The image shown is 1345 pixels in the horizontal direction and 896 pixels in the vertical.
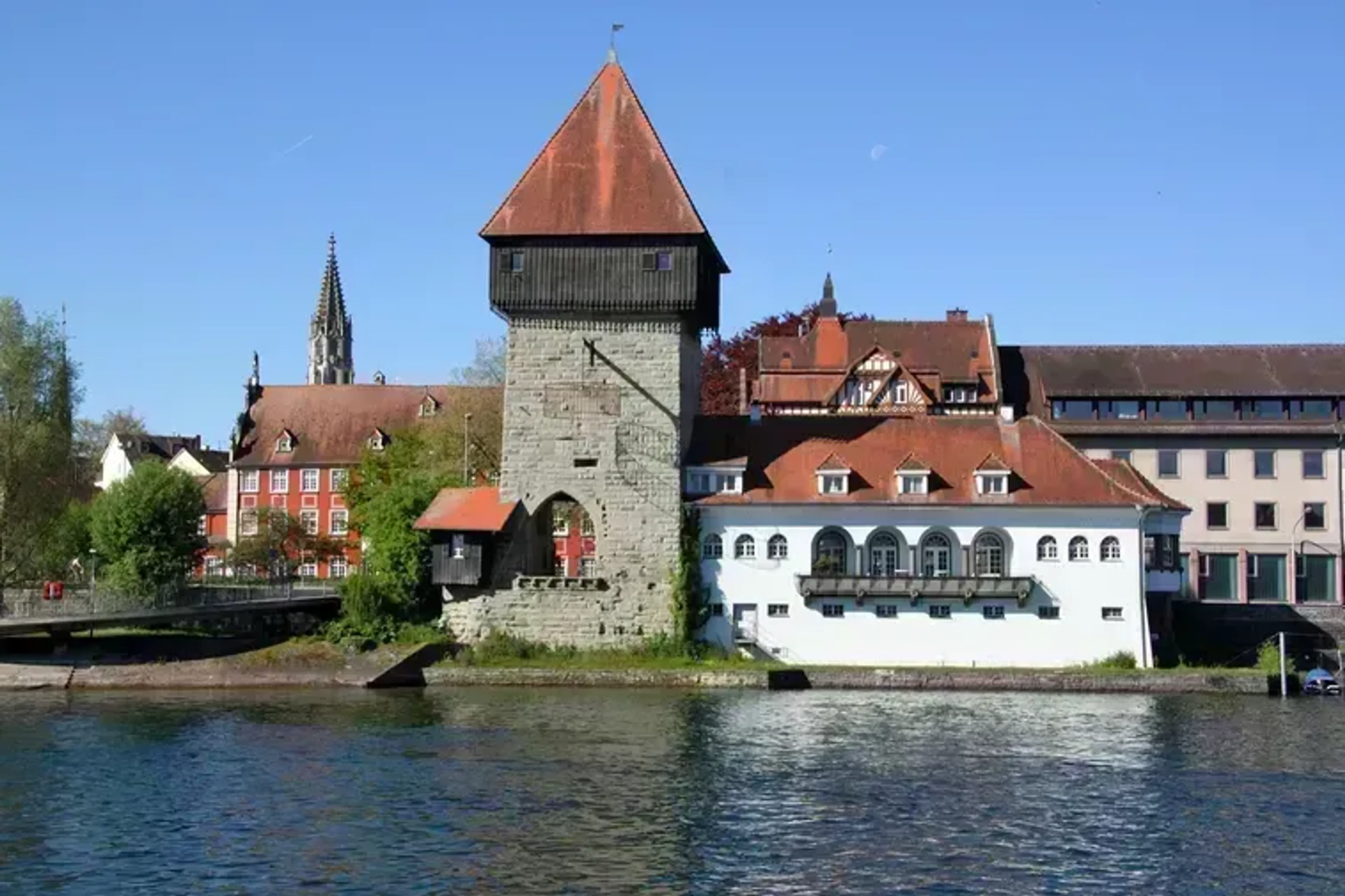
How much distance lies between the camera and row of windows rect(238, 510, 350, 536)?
8638 centimetres

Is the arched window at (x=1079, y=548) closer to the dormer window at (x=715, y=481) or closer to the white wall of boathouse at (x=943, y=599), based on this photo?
the white wall of boathouse at (x=943, y=599)

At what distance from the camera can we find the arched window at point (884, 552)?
165 feet

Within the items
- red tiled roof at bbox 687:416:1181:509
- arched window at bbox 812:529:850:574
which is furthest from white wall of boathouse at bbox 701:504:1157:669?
red tiled roof at bbox 687:416:1181:509

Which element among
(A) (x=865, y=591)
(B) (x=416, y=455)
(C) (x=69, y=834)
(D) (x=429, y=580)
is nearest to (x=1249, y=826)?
(C) (x=69, y=834)

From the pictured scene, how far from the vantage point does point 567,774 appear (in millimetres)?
31703

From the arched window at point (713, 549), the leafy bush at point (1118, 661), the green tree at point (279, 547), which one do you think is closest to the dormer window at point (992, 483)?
the leafy bush at point (1118, 661)

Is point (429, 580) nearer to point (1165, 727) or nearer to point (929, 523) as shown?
point (929, 523)

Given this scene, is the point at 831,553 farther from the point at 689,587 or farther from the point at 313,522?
the point at 313,522

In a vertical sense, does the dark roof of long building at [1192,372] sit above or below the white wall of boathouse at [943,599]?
above

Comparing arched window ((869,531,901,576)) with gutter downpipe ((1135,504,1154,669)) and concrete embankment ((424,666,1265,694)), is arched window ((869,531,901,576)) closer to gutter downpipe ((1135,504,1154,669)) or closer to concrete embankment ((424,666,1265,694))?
concrete embankment ((424,666,1265,694))

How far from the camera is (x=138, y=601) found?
50906 millimetres

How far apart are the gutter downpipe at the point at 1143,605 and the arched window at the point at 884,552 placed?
712 centimetres

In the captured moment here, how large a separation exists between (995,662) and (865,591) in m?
4.44

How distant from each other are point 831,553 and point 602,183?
13462 mm
